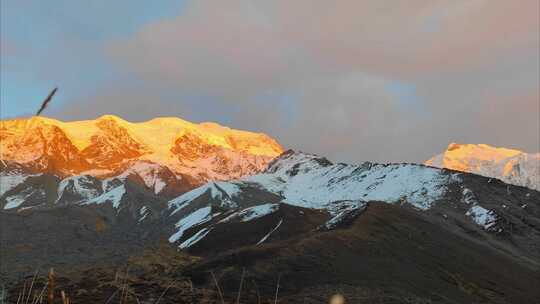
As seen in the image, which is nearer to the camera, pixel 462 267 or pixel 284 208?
pixel 462 267

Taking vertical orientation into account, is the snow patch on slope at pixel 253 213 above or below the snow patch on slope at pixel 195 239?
above

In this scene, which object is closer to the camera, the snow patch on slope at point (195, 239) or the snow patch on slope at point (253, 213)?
the snow patch on slope at point (195, 239)

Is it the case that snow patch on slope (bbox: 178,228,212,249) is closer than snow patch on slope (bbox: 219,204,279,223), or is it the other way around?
snow patch on slope (bbox: 178,228,212,249)

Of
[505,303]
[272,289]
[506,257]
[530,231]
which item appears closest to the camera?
[272,289]

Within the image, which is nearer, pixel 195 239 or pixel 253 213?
pixel 195 239

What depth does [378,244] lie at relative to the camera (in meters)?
105

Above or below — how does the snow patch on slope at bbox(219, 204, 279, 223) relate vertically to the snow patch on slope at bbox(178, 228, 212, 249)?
above

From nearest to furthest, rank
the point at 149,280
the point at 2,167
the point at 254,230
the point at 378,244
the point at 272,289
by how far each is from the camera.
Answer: the point at 2,167, the point at 149,280, the point at 272,289, the point at 378,244, the point at 254,230

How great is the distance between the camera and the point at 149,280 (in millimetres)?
55562

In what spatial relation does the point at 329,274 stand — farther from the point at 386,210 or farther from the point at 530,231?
the point at 530,231

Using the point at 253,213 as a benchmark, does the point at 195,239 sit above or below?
below

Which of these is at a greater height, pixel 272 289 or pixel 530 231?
pixel 530 231

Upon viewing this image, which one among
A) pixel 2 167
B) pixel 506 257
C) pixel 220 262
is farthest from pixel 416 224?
pixel 2 167

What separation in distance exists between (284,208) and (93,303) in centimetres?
12875
